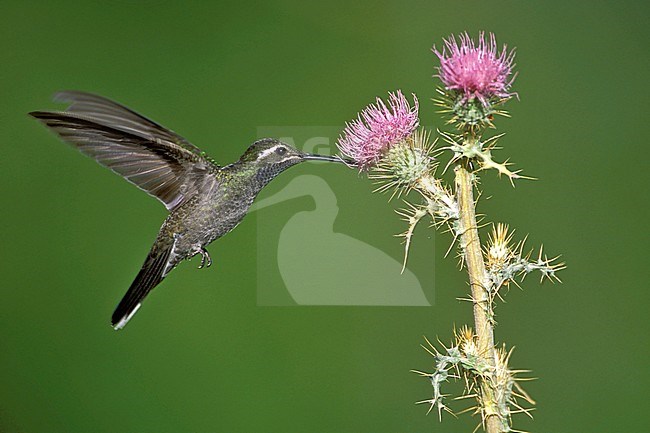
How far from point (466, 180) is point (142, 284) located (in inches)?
46.8

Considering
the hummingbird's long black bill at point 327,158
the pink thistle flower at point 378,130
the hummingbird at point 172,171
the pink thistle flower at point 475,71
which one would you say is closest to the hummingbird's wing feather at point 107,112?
the hummingbird at point 172,171

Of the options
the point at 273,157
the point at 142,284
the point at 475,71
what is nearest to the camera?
the point at 475,71

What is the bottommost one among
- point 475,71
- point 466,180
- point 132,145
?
point 466,180

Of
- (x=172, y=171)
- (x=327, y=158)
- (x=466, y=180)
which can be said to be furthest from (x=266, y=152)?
(x=466, y=180)

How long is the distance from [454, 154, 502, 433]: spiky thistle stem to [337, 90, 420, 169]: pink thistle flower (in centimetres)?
25

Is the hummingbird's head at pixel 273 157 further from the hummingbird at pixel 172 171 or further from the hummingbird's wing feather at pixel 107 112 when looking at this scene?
the hummingbird's wing feather at pixel 107 112

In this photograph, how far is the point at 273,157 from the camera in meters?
2.16

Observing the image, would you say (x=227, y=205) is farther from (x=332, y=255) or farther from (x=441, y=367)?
(x=332, y=255)

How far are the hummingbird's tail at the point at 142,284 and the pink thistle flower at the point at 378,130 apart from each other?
2.46 feet

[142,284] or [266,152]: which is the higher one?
[266,152]

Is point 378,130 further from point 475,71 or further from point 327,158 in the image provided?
point 475,71

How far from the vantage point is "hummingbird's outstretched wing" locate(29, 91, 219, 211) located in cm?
192

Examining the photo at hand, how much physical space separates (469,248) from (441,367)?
310 mm

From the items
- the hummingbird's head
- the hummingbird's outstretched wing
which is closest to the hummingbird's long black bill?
the hummingbird's head
